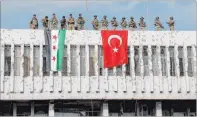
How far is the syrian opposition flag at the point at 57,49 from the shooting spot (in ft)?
117

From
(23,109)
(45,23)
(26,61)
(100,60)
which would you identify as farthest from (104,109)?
(45,23)

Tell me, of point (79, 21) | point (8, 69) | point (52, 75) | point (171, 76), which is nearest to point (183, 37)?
point (171, 76)

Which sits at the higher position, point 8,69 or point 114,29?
point 114,29

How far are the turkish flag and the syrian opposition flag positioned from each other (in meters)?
3.14

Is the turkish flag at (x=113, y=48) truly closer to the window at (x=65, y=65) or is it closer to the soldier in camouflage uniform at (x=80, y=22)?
the soldier in camouflage uniform at (x=80, y=22)

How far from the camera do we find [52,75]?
3575 cm

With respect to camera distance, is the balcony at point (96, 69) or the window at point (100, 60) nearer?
the balcony at point (96, 69)

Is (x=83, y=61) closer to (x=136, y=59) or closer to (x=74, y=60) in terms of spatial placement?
(x=74, y=60)

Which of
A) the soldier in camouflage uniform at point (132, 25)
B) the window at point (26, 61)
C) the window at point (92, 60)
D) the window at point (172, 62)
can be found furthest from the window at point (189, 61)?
the window at point (26, 61)

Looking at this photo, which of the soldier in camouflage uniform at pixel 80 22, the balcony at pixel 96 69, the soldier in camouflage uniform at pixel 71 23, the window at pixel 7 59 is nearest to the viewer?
the soldier in camouflage uniform at pixel 80 22

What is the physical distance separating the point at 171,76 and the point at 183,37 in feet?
10.3

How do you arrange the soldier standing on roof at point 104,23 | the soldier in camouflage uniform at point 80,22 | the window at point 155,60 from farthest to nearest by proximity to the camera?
the window at point 155,60, the soldier standing on roof at point 104,23, the soldier in camouflage uniform at point 80,22

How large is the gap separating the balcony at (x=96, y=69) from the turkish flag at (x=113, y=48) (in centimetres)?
49

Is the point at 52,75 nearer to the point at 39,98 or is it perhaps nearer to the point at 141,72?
the point at 39,98
